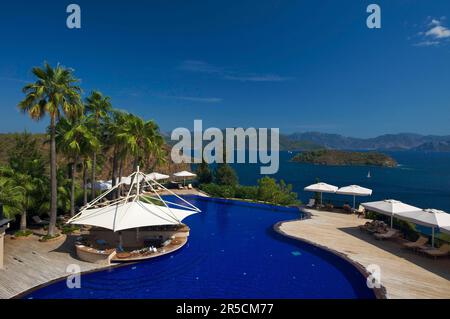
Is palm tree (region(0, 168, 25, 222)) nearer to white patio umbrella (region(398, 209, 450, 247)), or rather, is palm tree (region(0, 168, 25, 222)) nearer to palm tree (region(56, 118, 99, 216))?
palm tree (region(56, 118, 99, 216))

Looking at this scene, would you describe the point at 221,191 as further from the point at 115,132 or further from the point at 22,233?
the point at 22,233

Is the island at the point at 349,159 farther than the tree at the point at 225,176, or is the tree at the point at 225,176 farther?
the island at the point at 349,159

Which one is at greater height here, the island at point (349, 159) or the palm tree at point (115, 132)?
the palm tree at point (115, 132)

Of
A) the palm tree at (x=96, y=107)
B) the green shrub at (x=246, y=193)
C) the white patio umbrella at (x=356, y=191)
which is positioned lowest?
the green shrub at (x=246, y=193)

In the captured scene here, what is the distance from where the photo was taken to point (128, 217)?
13484mm

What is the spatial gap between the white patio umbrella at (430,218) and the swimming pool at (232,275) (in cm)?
443

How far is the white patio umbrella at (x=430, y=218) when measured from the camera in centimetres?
1284

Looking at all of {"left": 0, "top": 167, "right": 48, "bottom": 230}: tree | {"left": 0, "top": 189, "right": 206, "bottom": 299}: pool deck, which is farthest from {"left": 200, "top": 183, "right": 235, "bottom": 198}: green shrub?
{"left": 0, "top": 167, "right": 48, "bottom": 230}: tree

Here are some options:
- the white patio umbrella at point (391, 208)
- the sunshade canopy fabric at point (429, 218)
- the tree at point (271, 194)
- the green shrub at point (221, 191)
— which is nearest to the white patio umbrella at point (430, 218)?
the sunshade canopy fabric at point (429, 218)

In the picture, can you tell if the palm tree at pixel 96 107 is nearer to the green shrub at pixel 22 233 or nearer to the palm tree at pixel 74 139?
the palm tree at pixel 74 139

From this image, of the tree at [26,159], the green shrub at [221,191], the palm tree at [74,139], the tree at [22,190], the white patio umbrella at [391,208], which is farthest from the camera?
the green shrub at [221,191]
